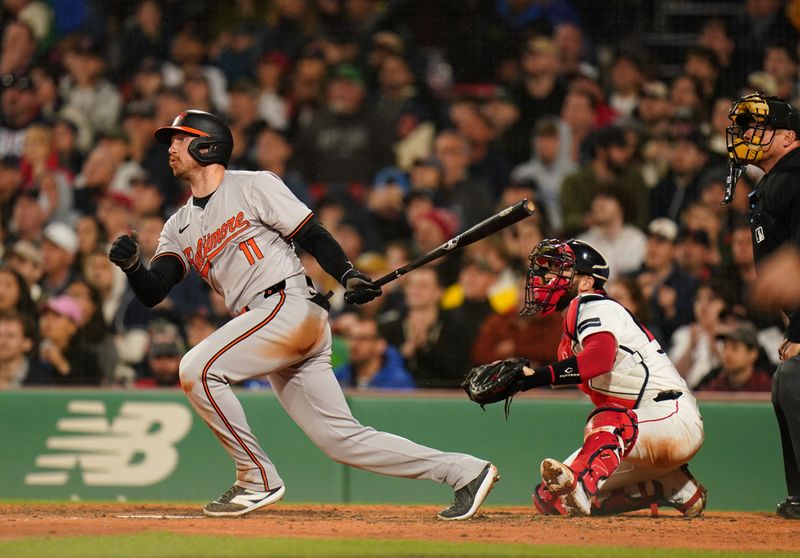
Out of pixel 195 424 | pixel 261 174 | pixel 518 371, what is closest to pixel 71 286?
pixel 195 424

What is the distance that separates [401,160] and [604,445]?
4699 millimetres

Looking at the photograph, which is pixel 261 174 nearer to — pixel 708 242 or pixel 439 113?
pixel 708 242

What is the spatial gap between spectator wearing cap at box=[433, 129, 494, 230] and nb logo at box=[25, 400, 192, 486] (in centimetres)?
285

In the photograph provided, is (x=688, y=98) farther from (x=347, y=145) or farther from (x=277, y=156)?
(x=277, y=156)

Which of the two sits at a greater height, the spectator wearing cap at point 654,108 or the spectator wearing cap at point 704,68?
the spectator wearing cap at point 704,68

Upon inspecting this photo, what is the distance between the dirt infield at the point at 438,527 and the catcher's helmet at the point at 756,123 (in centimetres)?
176

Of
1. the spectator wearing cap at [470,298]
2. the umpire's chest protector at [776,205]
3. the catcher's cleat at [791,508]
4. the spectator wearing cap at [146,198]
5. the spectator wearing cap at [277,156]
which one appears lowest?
the catcher's cleat at [791,508]

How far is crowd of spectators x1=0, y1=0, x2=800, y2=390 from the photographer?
774 cm

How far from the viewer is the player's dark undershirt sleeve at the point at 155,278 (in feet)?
16.9

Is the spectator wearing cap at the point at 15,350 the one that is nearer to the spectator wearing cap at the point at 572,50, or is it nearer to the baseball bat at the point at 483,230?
the baseball bat at the point at 483,230

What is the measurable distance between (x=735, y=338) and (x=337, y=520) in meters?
3.07

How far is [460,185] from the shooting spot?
8.91 meters

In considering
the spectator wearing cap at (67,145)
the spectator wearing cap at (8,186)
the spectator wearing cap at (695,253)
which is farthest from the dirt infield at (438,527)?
the spectator wearing cap at (67,145)

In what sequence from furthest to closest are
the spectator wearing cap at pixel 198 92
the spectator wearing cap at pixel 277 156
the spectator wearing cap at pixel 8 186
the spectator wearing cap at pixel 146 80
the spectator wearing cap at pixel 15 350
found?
the spectator wearing cap at pixel 146 80 → the spectator wearing cap at pixel 198 92 → the spectator wearing cap at pixel 277 156 → the spectator wearing cap at pixel 8 186 → the spectator wearing cap at pixel 15 350
